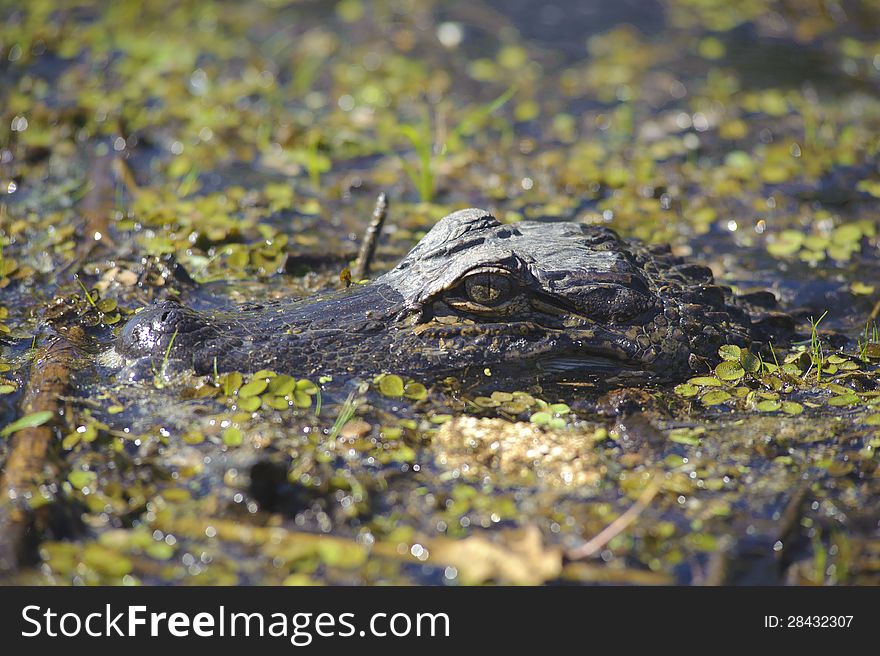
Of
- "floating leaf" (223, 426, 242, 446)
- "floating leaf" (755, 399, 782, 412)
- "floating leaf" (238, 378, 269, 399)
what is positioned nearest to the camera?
"floating leaf" (223, 426, 242, 446)

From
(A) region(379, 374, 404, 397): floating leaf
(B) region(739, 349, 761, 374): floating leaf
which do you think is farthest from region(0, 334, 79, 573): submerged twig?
(B) region(739, 349, 761, 374): floating leaf

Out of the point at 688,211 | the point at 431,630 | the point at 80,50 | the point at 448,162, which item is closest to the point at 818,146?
the point at 688,211

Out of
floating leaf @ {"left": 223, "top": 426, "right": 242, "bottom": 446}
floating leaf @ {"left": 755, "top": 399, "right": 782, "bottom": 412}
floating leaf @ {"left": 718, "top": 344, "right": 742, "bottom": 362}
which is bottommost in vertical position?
floating leaf @ {"left": 755, "top": 399, "right": 782, "bottom": 412}

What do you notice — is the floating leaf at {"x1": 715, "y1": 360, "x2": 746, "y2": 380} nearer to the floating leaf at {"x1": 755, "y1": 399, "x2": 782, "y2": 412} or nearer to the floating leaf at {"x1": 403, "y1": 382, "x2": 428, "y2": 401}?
the floating leaf at {"x1": 755, "y1": 399, "x2": 782, "y2": 412}

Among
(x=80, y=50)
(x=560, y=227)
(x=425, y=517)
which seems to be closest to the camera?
(x=425, y=517)

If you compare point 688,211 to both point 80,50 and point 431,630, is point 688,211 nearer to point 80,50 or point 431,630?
point 431,630

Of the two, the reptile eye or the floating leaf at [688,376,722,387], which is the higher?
the reptile eye

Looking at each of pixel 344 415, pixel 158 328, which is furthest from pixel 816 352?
pixel 158 328

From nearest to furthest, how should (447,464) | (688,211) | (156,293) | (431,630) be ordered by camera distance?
(431,630) < (447,464) < (156,293) < (688,211)
